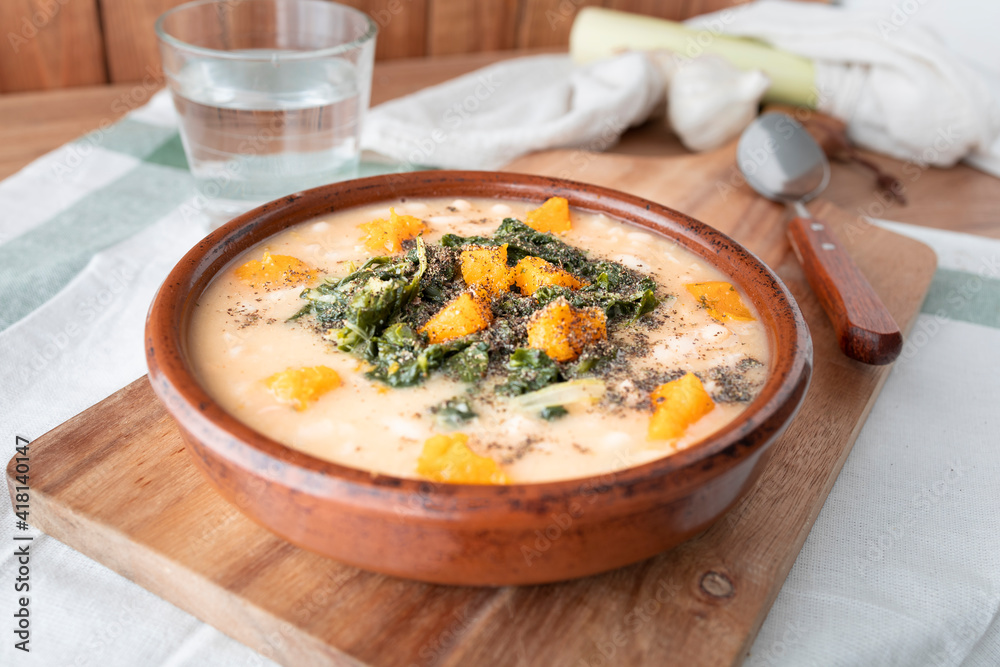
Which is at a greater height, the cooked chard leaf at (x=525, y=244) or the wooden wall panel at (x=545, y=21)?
the cooked chard leaf at (x=525, y=244)

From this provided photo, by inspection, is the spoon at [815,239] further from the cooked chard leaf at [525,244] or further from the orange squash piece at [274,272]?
the orange squash piece at [274,272]

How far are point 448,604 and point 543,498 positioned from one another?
14.4 inches

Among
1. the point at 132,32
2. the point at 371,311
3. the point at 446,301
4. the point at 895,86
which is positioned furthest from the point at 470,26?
the point at 371,311

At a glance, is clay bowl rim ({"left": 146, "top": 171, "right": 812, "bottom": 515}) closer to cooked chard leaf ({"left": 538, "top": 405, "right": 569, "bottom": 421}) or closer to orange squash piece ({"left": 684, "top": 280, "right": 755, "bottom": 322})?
orange squash piece ({"left": 684, "top": 280, "right": 755, "bottom": 322})

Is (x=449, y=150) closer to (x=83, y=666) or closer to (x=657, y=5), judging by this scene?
(x=83, y=666)

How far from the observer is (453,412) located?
1656 millimetres

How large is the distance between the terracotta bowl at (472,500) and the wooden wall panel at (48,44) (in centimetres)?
255

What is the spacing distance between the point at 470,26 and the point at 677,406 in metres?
3.68

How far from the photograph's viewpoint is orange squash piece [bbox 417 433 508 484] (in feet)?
4.88

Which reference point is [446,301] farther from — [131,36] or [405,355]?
[131,36]

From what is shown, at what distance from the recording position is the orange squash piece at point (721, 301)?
204 centimetres

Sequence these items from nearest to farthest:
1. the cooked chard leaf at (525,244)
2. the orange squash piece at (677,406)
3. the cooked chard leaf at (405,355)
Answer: the orange squash piece at (677,406) < the cooked chard leaf at (405,355) < the cooked chard leaf at (525,244)

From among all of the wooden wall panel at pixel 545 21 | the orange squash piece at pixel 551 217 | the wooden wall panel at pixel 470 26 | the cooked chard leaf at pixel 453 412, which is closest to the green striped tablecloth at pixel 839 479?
the cooked chard leaf at pixel 453 412

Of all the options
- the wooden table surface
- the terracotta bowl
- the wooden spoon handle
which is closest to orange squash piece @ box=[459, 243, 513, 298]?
the terracotta bowl
